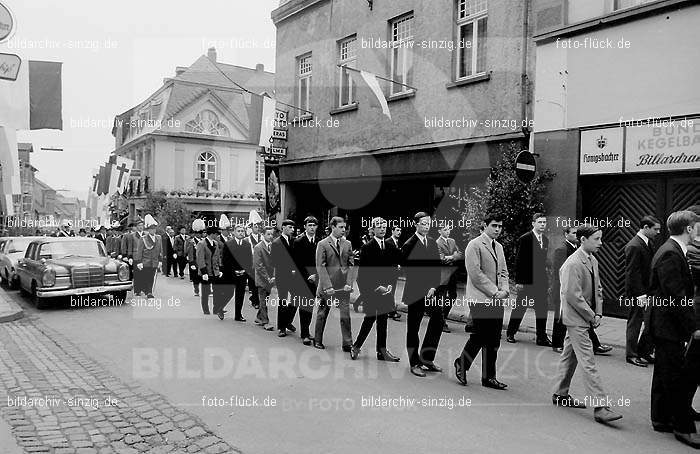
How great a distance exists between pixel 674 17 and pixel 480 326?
24.7ft

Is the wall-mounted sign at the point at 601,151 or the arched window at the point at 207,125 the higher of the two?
the arched window at the point at 207,125

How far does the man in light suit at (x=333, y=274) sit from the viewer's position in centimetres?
804

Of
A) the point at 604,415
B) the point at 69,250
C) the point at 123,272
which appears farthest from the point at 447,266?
the point at 69,250

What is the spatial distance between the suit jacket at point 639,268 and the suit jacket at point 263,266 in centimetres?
575

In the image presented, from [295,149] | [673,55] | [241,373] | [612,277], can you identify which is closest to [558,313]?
[612,277]

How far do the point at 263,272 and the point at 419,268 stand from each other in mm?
3760

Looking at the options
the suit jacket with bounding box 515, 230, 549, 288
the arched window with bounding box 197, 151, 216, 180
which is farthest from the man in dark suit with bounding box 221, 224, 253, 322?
the arched window with bounding box 197, 151, 216, 180

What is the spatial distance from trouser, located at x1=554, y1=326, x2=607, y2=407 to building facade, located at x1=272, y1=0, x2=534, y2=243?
7.30 metres

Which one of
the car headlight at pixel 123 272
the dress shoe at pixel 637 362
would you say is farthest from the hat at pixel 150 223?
the dress shoe at pixel 637 362

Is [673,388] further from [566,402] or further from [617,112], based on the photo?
[617,112]

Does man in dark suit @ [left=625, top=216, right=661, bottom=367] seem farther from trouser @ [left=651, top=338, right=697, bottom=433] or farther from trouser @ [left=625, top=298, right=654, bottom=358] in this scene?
trouser @ [left=651, top=338, right=697, bottom=433]

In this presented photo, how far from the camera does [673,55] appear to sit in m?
10.1

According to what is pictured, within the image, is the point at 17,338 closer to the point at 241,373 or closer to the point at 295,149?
the point at 241,373

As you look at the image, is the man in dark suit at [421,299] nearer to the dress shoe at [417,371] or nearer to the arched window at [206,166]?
the dress shoe at [417,371]
